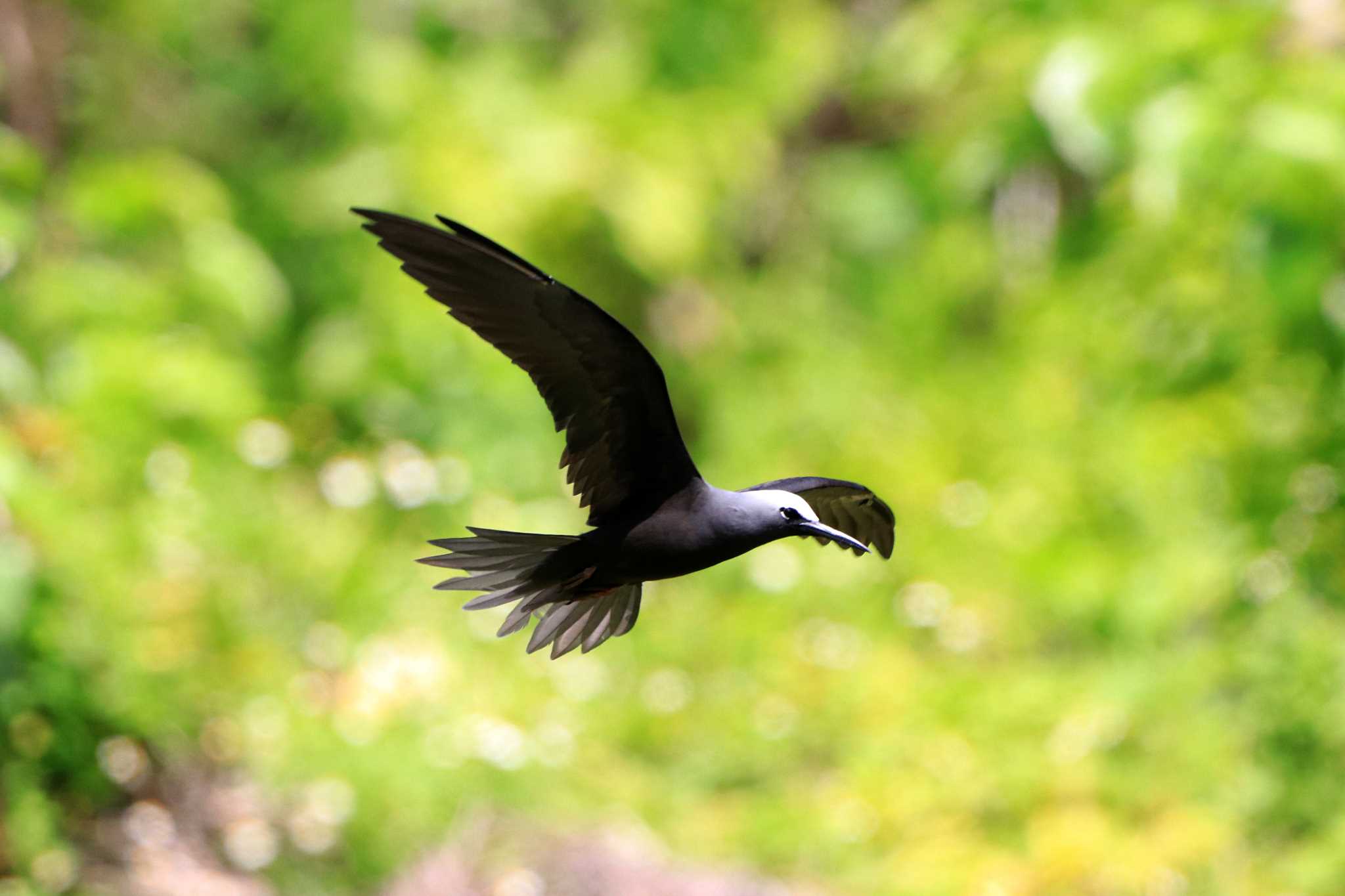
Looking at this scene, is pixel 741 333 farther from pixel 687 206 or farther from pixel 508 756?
pixel 508 756

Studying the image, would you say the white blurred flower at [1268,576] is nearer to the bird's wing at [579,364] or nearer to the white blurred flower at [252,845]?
the white blurred flower at [252,845]

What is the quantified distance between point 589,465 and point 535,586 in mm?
101

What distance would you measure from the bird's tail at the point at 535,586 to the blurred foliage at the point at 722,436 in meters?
1.73

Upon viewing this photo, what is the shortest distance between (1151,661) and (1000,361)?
7.38 ft

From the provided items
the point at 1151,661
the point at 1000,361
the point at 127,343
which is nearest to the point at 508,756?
the point at 127,343

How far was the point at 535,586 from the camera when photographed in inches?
43.7

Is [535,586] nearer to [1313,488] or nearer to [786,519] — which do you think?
[786,519]

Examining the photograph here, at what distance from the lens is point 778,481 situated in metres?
1.10

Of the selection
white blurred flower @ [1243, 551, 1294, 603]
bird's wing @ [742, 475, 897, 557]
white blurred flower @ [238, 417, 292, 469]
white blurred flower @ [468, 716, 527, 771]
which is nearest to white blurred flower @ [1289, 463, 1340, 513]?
white blurred flower @ [1243, 551, 1294, 603]

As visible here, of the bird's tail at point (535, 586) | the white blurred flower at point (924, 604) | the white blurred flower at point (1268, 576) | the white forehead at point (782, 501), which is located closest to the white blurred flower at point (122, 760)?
the white blurred flower at point (924, 604)

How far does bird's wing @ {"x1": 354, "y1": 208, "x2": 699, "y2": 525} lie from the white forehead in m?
0.07

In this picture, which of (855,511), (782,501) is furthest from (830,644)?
(782,501)

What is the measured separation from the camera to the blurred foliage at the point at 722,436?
3328 millimetres

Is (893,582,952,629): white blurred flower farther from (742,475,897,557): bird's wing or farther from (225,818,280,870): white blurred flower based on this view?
(742,475,897,557): bird's wing
